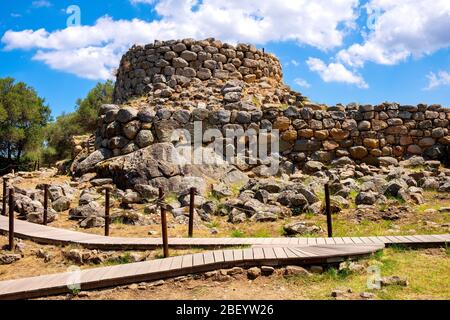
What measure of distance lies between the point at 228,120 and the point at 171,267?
7.78 meters

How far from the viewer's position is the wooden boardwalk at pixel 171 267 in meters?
5.43

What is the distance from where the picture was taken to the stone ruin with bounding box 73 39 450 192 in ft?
40.5

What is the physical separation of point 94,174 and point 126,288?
7.06 meters

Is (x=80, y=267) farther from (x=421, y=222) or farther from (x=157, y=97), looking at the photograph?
(x=157, y=97)

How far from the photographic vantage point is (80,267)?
661 cm

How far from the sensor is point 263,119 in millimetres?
13148

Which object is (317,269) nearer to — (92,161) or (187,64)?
Answer: (92,161)

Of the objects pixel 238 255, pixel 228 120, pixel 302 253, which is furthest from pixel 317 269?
pixel 228 120

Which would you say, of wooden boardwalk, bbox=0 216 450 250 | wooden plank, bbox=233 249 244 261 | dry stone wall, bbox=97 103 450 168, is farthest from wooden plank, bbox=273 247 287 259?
dry stone wall, bbox=97 103 450 168

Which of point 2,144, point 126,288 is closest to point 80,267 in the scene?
point 126,288

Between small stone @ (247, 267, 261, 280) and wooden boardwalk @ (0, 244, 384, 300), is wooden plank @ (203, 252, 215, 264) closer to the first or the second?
wooden boardwalk @ (0, 244, 384, 300)

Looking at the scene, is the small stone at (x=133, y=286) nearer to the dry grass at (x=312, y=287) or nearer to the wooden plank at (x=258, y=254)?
the dry grass at (x=312, y=287)

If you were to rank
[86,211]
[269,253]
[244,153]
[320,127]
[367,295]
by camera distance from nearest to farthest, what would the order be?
[367,295] → [269,253] → [86,211] → [244,153] → [320,127]

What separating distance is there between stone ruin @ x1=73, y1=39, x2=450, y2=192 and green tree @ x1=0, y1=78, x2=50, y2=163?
48.6 feet
